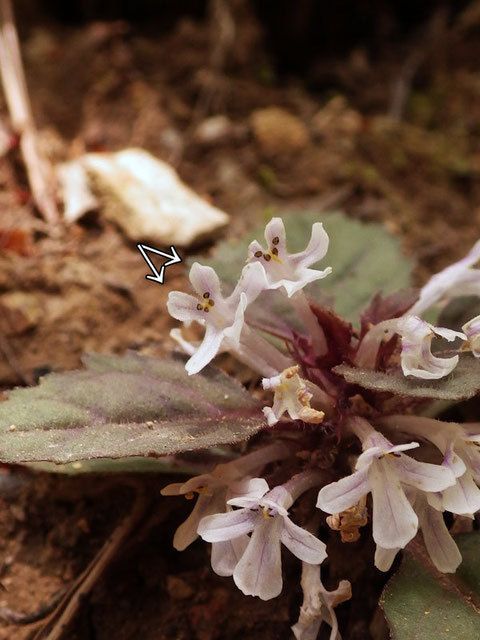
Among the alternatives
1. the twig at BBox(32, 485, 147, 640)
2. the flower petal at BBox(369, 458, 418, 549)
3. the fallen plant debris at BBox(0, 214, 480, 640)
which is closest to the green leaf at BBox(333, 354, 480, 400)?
the fallen plant debris at BBox(0, 214, 480, 640)

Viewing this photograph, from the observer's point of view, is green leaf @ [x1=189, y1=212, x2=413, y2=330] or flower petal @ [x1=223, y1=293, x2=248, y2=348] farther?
green leaf @ [x1=189, y1=212, x2=413, y2=330]

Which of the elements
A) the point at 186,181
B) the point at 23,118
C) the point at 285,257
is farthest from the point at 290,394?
the point at 23,118

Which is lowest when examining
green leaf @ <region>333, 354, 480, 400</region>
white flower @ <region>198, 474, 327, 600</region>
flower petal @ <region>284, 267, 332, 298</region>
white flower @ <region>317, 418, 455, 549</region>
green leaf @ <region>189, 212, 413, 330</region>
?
green leaf @ <region>189, 212, 413, 330</region>

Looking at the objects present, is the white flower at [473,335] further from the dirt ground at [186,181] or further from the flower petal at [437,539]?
the dirt ground at [186,181]

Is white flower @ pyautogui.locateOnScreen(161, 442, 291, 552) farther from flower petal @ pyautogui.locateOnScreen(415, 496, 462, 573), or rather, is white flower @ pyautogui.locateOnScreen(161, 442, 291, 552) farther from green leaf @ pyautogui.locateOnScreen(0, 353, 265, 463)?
flower petal @ pyautogui.locateOnScreen(415, 496, 462, 573)

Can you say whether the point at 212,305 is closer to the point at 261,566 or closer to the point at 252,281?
the point at 252,281

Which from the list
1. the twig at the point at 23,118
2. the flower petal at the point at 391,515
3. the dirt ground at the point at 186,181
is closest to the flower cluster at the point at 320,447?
the flower petal at the point at 391,515

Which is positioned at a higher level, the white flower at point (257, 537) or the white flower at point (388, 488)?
the white flower at point (388, 488)

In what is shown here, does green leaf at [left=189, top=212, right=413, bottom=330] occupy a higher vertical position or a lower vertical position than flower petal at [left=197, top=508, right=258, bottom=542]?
lower
